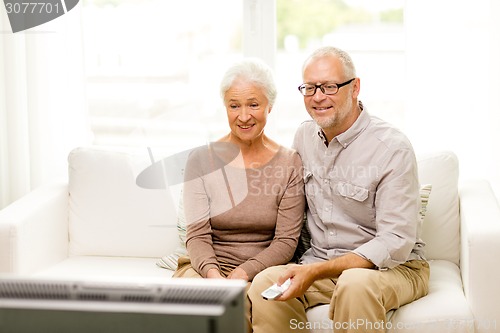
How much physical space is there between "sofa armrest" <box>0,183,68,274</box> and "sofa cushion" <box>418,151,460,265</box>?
147 cm

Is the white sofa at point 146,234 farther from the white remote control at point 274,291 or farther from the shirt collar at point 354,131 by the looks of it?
the shirt collar at point 354,131

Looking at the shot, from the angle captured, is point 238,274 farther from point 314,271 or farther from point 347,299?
point 347,299

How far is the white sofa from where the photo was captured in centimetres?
245

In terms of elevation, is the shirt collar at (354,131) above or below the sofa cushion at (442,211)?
above

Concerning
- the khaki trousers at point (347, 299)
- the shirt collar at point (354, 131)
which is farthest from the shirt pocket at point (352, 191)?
the khaki trousers at point (347, 299)

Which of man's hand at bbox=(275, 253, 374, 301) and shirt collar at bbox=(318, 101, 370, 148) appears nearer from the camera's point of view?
man's hand at bbox=(275, 253, 374, 301)

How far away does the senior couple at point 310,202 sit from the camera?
2447mm

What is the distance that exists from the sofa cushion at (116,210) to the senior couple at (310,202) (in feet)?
1.25

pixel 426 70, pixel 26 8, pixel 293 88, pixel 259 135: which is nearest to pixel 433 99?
pixel 426 70

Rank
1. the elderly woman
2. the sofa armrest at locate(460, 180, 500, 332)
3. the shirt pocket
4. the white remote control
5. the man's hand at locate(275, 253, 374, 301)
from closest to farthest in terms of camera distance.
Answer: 1. the white remote control
2. the man's hand at locate(275, 253, 374, 301)
3. the sofa armrest at locate(460, 180, 500, 332)
4. the shirt pocket
5. the elderly woman

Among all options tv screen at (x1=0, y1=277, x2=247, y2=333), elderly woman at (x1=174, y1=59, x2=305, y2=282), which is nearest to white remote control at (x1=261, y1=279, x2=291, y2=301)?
elderly woman at (x1=174, y1=59, x2=305, y2=282)

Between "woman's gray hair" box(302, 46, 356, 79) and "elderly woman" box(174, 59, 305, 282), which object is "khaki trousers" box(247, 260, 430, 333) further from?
"woman's gray hair" box(302, 46, 356, 79)

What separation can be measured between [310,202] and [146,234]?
0.76m

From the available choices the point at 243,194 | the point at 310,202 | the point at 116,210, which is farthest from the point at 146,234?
the point at 310,202
